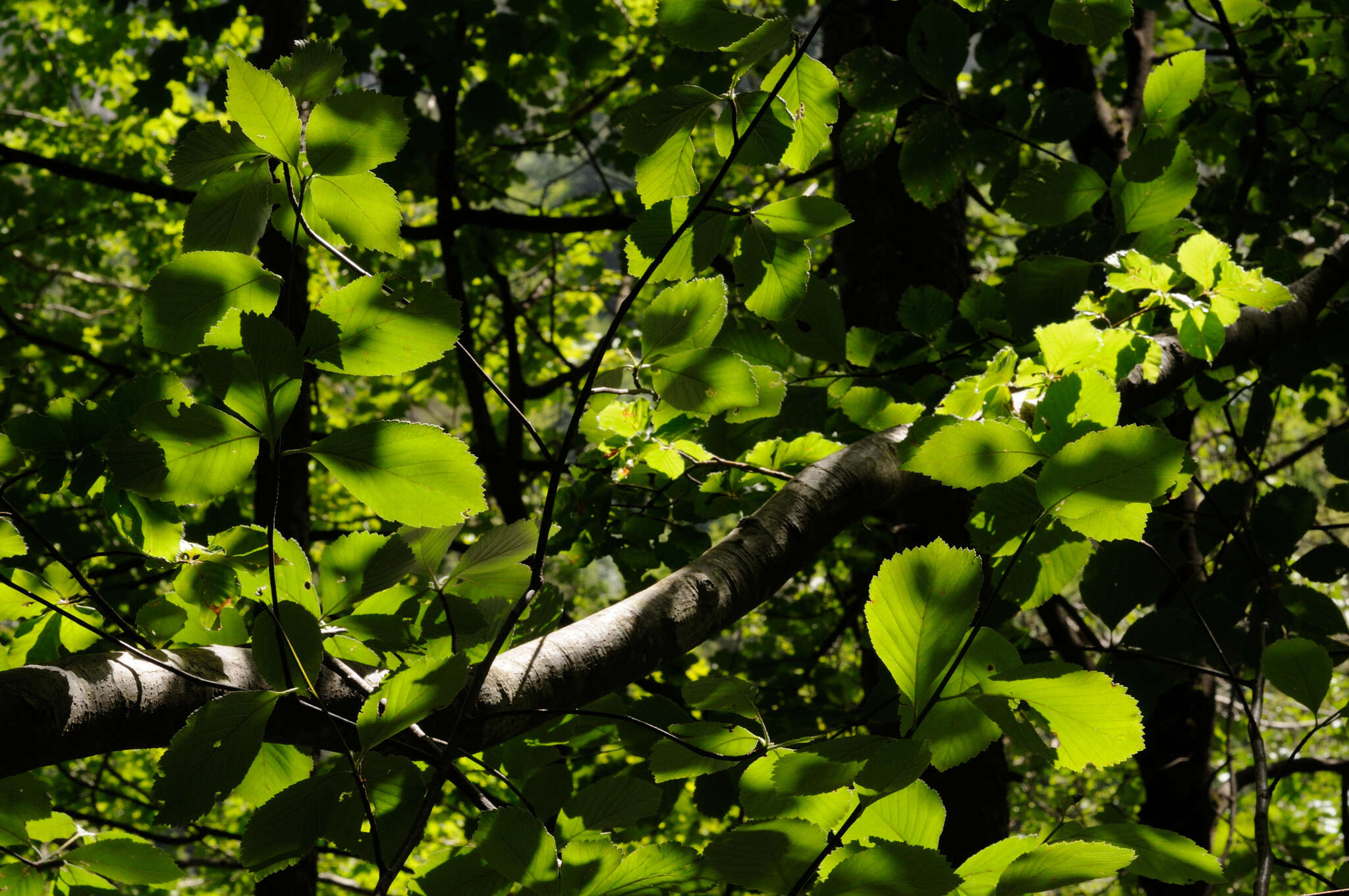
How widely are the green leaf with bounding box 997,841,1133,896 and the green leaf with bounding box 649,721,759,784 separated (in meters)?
0.24

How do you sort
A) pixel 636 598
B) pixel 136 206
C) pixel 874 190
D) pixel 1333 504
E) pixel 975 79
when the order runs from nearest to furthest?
pixel 636 598 → pixel 1333 504 → pixel 874 190 → pixel 975 79 → pixel 136 206

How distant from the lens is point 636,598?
1.01 meters

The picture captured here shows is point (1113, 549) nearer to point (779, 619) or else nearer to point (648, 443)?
point (648, 443)

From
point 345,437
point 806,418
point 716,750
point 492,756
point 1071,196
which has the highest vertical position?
point 1071,196

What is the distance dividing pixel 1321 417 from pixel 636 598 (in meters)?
4.50

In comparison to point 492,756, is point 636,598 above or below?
above

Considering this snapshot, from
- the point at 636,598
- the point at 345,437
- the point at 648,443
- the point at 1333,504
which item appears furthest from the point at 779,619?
the point at 345,437

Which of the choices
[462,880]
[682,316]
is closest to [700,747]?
[462,880]

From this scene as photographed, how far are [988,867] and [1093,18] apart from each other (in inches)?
38.4

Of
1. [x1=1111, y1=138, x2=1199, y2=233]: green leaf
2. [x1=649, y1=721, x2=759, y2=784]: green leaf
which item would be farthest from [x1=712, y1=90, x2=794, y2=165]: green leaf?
[x1=1111, y1=138, x2=1199, y2=233]: green leaf

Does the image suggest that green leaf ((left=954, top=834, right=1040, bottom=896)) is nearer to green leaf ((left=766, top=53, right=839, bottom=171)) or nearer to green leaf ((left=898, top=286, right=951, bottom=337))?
green leaf ((left=766, top=53, right=839, bottom=171))

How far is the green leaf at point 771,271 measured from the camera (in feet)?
3.25

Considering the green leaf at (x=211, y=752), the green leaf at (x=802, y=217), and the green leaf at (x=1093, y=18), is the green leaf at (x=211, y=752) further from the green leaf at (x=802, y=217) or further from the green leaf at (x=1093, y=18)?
the green leaf at (x=1093, y=18)

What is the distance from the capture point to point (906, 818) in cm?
69
